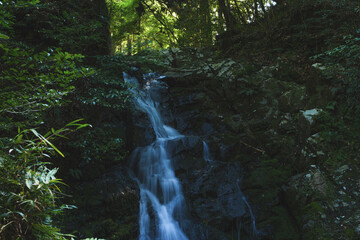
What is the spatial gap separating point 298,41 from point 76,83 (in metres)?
8.54

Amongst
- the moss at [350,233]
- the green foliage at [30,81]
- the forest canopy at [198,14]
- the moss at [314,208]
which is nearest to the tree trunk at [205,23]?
the forest canopy at [198,14]

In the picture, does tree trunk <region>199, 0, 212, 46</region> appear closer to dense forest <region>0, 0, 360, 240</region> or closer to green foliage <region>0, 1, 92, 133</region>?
dense forest <region>0, 0, 360, 240</region>

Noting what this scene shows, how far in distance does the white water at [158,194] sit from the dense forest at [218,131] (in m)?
0.05

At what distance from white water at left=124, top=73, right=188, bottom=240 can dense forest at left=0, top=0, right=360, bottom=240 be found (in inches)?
1.9

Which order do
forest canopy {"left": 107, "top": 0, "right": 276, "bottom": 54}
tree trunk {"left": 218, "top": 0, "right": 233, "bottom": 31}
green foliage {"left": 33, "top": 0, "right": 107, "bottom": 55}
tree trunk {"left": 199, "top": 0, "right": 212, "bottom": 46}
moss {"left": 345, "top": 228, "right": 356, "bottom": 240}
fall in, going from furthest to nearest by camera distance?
tree trunk {"left": 199, "top": 0, "right": 212, "bottom": 46} → tree trunk {"left": 218, "top": 0, "right": 233, "bottom": 31} → forest canopy {"left": 107, "top": 0, "right": 276, "bottom": 54} → green foliage {"left": 33, "top": 0, "right": 107, "bottom": 55} → moss {"left": 345, "top": 228, "right": 356, "bottom": 240}

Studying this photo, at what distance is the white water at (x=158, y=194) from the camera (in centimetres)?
537

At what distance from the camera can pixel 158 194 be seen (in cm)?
612

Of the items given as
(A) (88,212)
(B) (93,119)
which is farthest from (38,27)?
(A) (88,212)

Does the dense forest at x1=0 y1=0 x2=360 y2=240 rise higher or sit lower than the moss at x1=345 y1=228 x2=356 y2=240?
higher

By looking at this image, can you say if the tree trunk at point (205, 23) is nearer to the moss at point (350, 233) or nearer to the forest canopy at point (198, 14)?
Answer: the forest canopy at point (198, 14)

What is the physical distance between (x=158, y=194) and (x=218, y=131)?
3356 mm

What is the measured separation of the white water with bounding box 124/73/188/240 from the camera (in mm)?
5368

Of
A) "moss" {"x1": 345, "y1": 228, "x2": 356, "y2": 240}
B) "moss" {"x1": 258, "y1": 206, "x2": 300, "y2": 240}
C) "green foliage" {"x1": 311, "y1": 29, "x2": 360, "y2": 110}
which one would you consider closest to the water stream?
"moss" {"x1": 258, "y1": 206, "x2": 300, "y2": 240}

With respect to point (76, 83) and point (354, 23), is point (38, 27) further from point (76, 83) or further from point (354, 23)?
point (354, 23)
